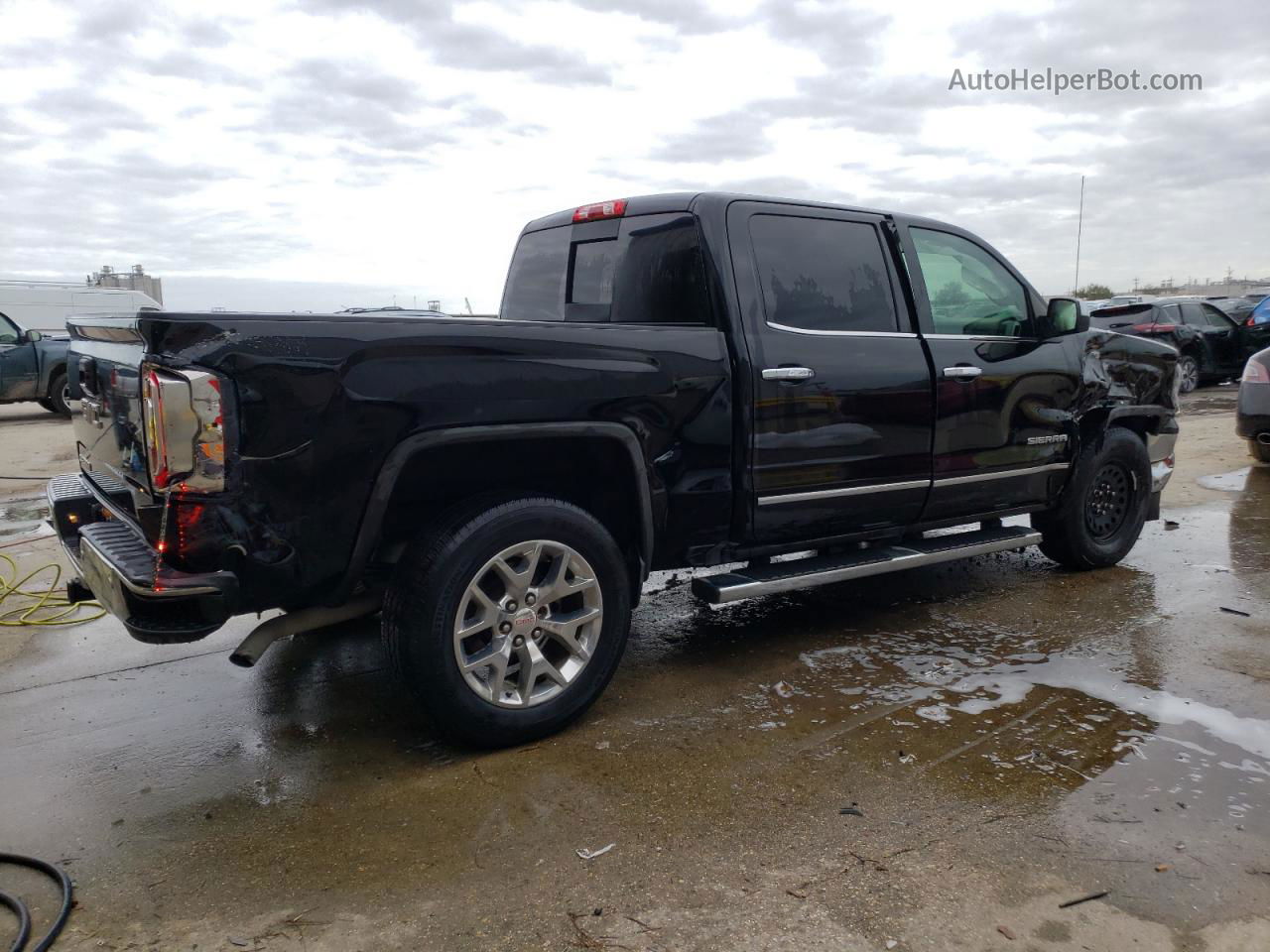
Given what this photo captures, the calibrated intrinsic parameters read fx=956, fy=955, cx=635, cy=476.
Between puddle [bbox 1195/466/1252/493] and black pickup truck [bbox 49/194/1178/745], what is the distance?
391cm

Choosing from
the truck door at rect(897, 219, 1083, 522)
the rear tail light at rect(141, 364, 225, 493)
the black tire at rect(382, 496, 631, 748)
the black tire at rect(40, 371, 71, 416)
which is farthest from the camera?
the black tire at rect(40, 371, 71, 416)

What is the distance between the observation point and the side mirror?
4910 mm

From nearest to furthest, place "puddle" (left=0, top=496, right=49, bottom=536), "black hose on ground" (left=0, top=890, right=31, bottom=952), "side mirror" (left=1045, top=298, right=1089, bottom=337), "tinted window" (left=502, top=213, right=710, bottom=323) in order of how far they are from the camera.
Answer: "black hose on ground" (left=0, top=890, right=31, bottom=952) → "tinted window" (left=502, top=213, right=710, bottom=323) → "side mirror" (left=1045, top=298, right=1089, bottom=337) → "puddle" (left=0, top=496, right=49, bottom=536)

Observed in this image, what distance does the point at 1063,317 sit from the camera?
493 centimetres

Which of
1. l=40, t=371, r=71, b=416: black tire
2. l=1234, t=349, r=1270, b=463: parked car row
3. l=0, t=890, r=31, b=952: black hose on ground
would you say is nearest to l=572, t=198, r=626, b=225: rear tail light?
l=0, t=890, r=31, b=952: black hose on ground

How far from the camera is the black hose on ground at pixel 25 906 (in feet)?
7.52

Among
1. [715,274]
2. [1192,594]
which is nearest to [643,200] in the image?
[715,274]

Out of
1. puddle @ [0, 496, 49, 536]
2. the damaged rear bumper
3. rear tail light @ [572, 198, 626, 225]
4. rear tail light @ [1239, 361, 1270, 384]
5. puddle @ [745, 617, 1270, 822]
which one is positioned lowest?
puddle @ [745, 617, 1270, 822]

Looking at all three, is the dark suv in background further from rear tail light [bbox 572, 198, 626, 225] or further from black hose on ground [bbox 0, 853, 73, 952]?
black hose on ground [bbox 0, 853, 73, 952]

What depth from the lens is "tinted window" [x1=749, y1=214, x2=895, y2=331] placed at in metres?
4.00

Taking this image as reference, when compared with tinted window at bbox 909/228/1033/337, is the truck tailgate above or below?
below

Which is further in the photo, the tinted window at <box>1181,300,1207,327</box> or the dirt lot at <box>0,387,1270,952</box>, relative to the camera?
the tinted window at <box>1181,300,1207,327</box>

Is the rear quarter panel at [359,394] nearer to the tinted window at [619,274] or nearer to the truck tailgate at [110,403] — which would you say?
the truck tailgate at [110,403]

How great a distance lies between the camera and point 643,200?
13.5ft
